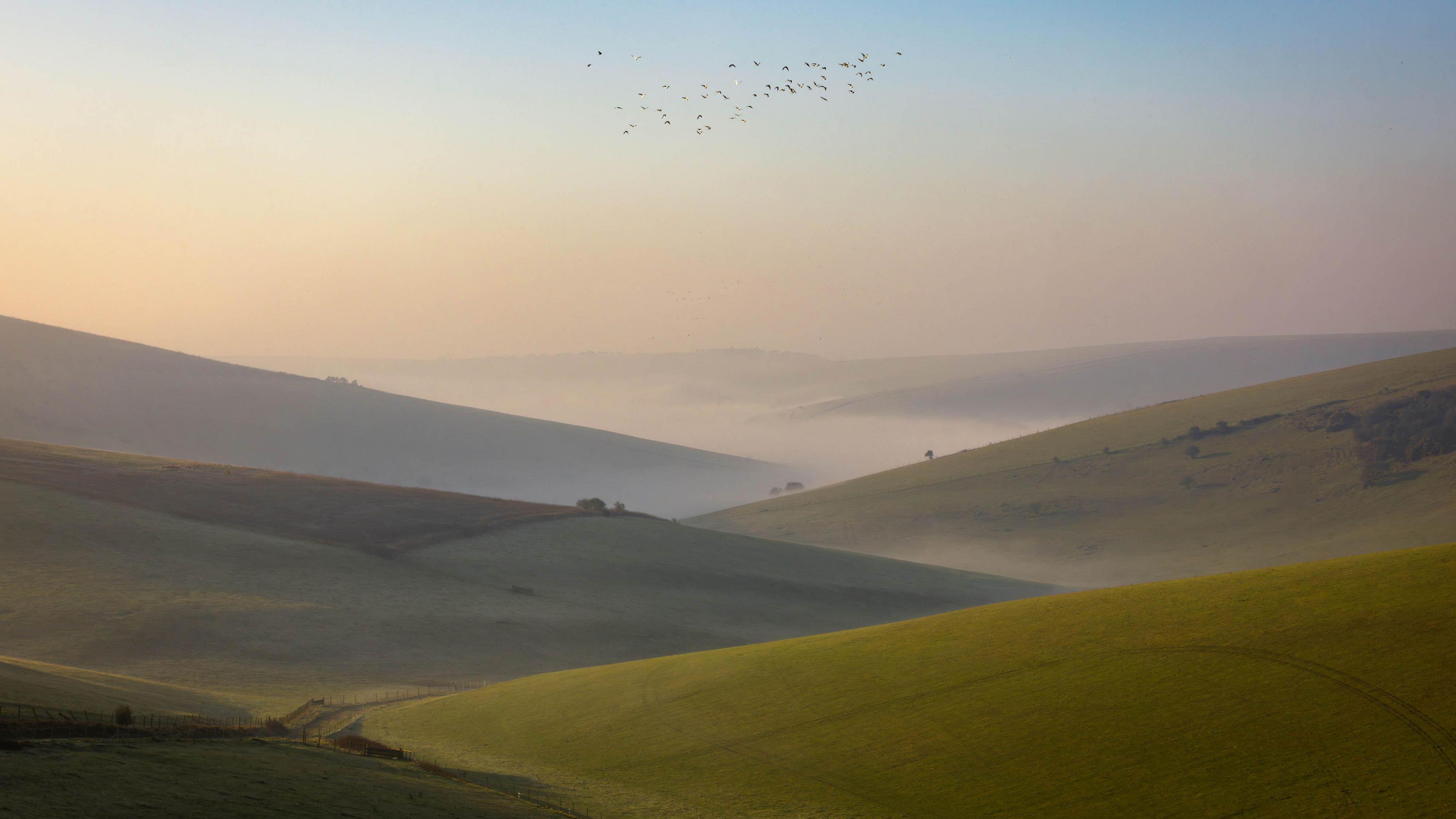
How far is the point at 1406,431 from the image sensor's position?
122 m

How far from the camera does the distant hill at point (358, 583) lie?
167 ft

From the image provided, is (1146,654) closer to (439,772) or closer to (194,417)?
(439,772)

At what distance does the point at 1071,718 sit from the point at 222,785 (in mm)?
19859

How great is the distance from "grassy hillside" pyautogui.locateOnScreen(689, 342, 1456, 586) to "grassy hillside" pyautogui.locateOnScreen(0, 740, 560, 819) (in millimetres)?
94510

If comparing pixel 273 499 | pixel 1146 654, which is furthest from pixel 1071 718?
pixel 273 499

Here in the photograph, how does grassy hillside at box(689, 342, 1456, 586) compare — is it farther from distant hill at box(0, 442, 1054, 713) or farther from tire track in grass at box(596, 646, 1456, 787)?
tire track in grass at box(596, 646, 1456, 787)

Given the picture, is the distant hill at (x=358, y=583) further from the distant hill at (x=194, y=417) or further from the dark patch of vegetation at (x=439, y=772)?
the distant hill at (x=194, y=417)

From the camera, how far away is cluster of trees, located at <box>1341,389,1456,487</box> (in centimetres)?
11881

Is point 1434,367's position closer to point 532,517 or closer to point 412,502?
point 532,517

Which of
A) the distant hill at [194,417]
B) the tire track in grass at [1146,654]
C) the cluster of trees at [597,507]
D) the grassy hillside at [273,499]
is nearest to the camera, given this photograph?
the tire track in grass at [1146,654]

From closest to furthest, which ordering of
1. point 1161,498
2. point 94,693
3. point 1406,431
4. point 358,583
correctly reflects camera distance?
point 94,693 → point 358,583 → point 1406,431 → point 1161,498

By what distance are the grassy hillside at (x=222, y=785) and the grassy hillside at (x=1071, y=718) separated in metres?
5.03

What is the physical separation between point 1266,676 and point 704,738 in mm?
15865

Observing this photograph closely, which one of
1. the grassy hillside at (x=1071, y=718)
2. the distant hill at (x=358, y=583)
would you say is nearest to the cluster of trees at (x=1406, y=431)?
the distant hill at (x=358, y=583)
